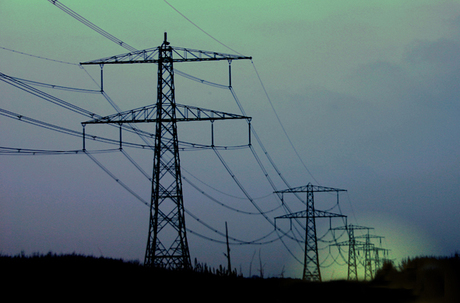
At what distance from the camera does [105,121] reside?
1278 inches

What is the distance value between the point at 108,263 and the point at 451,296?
15007 millimetres

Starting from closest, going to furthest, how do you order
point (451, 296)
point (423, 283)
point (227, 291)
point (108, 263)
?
point (227, 291), point (108, 263), point (451, 296), point (423, 283)

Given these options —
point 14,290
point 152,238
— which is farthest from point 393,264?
point 14,290

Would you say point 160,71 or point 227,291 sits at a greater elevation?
point 160,71

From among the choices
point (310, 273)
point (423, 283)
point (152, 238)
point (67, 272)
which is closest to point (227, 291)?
point (67, 272)

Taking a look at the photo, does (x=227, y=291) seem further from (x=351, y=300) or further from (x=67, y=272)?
(x=351, y=300)

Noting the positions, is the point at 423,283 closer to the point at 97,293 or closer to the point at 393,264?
the point at 393,264

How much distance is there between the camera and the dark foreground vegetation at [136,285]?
15991 millimetres

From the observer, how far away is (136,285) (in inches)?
673

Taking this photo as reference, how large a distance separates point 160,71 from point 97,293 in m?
19.0

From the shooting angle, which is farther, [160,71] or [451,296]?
[160,71]

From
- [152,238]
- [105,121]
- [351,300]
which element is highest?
[105,121]

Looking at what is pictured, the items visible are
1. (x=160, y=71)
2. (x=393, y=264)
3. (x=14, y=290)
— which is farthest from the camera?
(x=393, y=264)

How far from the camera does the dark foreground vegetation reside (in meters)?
16.0
